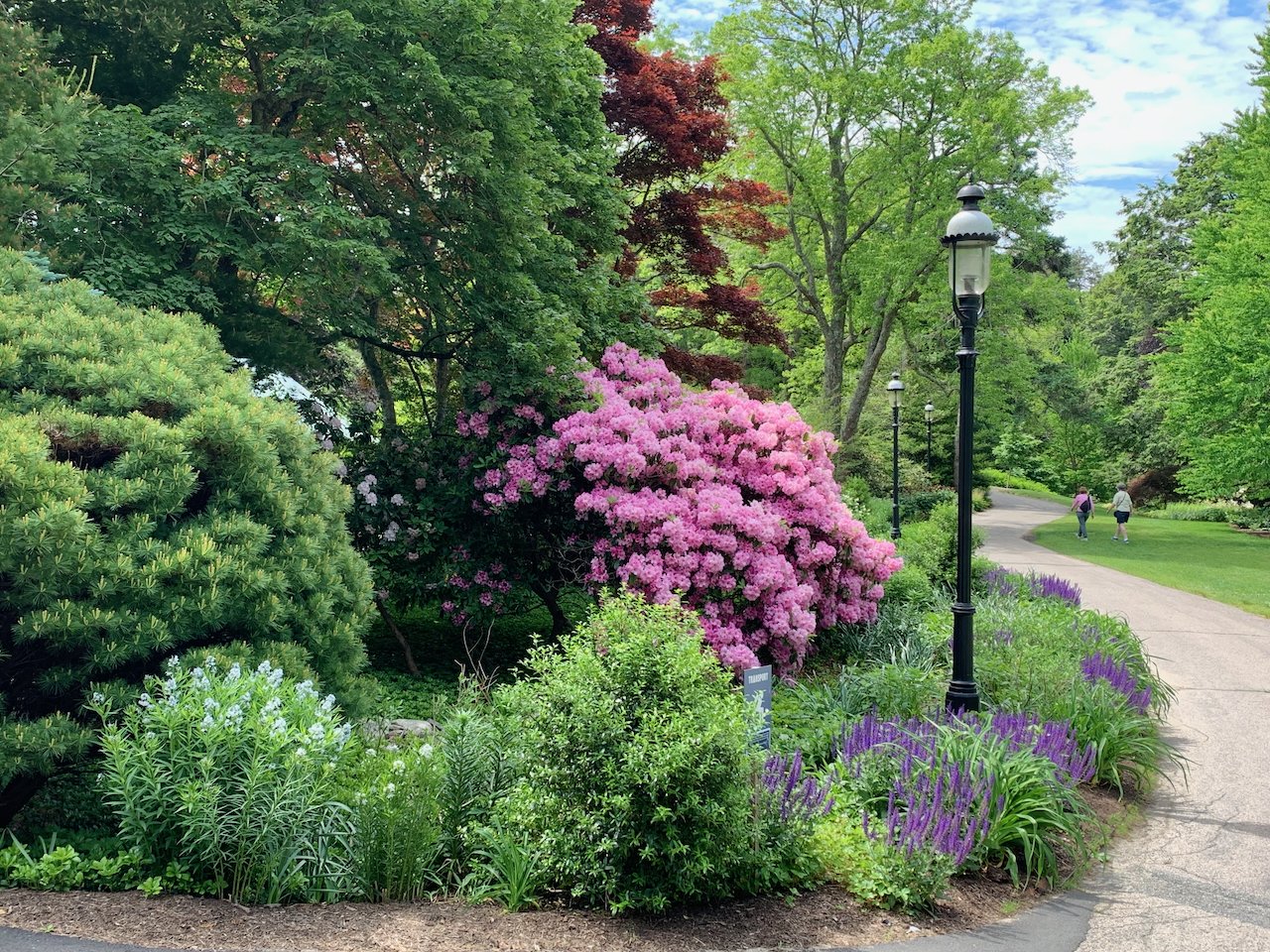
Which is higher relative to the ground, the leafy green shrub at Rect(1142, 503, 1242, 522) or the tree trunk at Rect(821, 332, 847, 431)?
the tree trunk at Rect(821, 332, 847, 431)

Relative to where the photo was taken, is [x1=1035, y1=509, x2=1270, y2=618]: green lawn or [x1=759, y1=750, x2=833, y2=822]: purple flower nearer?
[x1=759, y1=750, x2=833, y2=822]: purple flower

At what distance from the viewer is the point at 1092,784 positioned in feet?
20.6

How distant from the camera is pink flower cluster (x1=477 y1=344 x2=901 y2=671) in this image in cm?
797

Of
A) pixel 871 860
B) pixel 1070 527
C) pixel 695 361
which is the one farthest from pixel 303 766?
pixel 1070 527

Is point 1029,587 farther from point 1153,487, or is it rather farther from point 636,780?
point 1153,487

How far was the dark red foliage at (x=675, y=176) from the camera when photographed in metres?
14.7

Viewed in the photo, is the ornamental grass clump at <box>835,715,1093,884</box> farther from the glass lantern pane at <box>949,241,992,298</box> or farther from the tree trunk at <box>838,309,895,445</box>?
the tree trunk at <box>838,309,895,445</box>

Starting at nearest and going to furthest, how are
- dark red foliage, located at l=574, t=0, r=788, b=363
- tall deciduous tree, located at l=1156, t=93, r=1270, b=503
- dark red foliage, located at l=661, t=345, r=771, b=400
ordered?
dark red foliage, located at l=574, t=0, r=788, b=363 < dark red foliage, located at l=661, t=345, r=771, b=400 < tall deciduous tree, located at l=1156, t=93, r=1270, b=503

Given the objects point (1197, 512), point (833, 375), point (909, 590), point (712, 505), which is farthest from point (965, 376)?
point (1197, 512)

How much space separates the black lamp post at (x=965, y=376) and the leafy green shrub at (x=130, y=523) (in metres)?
4.15

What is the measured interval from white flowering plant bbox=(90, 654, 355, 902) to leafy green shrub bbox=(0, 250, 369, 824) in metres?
0.48

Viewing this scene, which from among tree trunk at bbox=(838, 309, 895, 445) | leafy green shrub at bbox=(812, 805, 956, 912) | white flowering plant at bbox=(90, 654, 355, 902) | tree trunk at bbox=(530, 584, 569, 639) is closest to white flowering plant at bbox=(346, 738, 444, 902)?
white flowering plant at bbox=(90, 654, 355, 902)

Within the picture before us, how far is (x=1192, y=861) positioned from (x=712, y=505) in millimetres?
4269

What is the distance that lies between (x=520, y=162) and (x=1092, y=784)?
24.6ft
